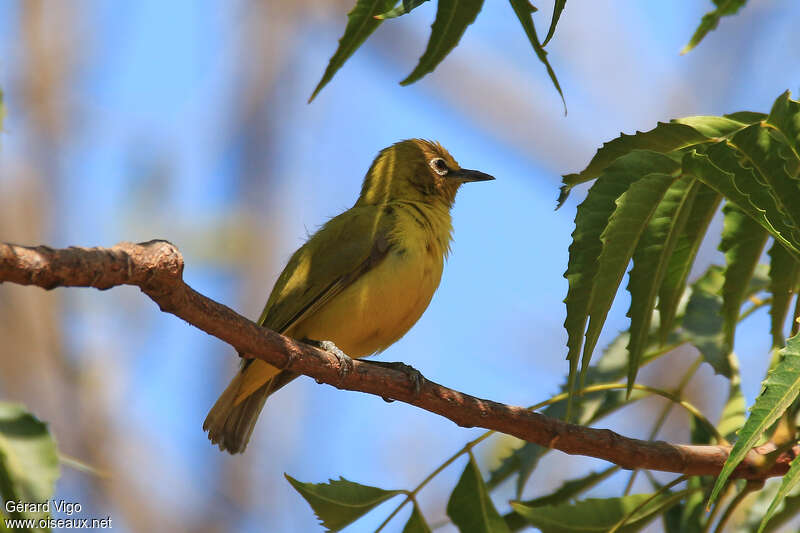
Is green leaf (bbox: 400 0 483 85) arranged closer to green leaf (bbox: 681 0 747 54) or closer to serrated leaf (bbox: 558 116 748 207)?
serrated leaf (bbox: 558 116 748 207)

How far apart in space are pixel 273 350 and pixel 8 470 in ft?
2.85

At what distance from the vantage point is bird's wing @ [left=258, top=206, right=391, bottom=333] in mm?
4973

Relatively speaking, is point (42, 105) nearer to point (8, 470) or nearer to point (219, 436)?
point (219, 436)

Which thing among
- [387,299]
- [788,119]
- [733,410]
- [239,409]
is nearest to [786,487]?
[788,119]

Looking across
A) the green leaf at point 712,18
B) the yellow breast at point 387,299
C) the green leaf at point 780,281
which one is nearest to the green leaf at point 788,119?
the green leaf at point 780,281

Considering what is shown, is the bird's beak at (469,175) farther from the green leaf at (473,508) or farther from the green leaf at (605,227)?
the green leaf at (605,227)

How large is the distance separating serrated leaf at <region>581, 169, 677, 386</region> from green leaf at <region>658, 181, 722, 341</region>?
14.1 inches

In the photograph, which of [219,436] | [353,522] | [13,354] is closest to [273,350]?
[353,522]

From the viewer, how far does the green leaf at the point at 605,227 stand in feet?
8.71

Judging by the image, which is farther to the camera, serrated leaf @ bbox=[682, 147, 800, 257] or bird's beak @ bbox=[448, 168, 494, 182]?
bird's beak @ bbox=[448, 168, 494, 182]

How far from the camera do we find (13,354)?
41.8 ft

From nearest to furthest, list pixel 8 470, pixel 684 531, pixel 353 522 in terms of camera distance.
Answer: pixel 8 470
pixel 353 522
pixel 684 531

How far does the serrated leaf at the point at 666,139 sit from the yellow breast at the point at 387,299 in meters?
2.11

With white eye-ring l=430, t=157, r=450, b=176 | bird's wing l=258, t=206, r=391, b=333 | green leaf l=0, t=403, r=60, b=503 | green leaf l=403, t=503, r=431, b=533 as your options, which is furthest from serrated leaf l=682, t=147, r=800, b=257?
white eye-ring l=430, t=157, r=450, b=176
